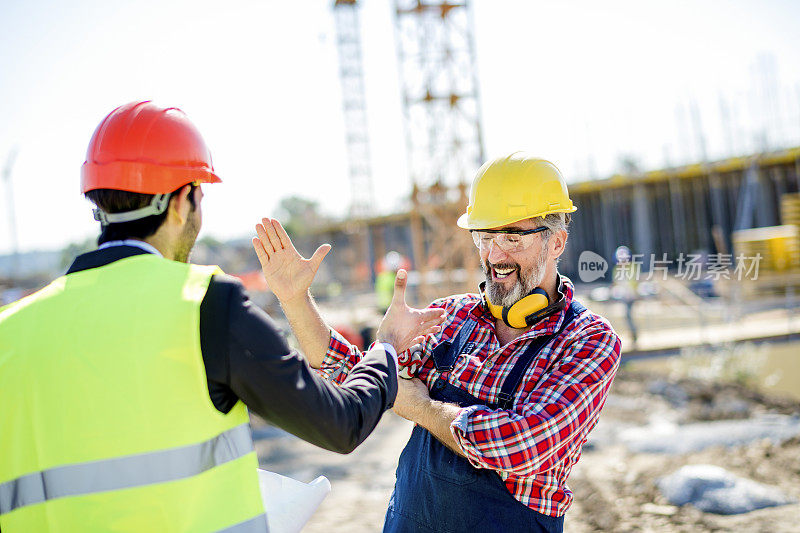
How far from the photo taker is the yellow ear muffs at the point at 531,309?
2.05 m

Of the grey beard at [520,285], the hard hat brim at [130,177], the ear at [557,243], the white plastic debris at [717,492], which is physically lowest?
the white plastic debris at [717,492]

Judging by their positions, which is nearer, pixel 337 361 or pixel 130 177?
pixel 130 177

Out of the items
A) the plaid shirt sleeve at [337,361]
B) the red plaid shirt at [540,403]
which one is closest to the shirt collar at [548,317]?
the red plaid shirt at [540,403]

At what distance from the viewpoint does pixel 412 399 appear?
1958 mm

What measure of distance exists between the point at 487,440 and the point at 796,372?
45.6 feet

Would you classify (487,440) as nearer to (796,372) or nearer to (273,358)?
(273,358)

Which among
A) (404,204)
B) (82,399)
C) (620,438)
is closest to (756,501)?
(620,438)

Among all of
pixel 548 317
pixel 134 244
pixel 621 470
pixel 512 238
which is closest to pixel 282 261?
pixel 134 244

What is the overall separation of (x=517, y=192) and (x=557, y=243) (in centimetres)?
27

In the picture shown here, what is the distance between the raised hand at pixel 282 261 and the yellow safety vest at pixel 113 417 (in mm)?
748

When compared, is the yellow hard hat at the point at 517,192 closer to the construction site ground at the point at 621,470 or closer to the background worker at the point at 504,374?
the background worker at the point at 504,374

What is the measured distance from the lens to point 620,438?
784 centimetres

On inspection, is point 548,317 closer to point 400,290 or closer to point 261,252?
point 400,290

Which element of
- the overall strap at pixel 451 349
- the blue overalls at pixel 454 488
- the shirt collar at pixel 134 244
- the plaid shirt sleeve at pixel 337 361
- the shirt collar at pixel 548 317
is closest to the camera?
the shirt collar at pixel 134 244
